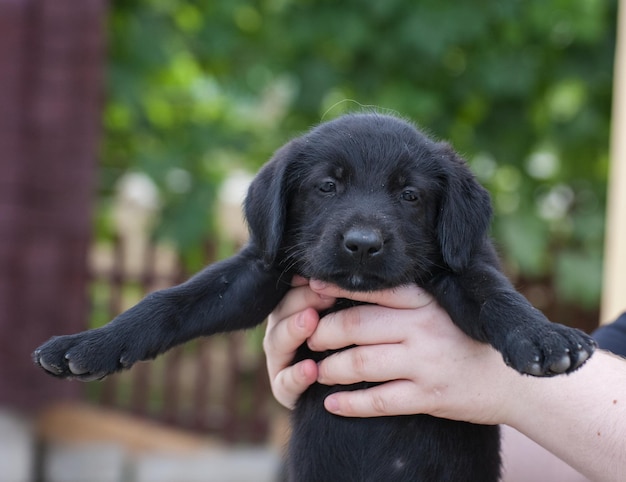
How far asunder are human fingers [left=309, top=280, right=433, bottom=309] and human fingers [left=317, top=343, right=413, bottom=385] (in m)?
0.11

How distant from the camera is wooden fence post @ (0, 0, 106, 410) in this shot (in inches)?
221

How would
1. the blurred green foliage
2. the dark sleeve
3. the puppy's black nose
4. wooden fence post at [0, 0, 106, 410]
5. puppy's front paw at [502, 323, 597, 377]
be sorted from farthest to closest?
the blurred green foliage, wooden fence post at [0, 0, 106, 410], the dark sleeve, the puppy's black nose, puppy's front paw at [502, 323, 597, 377]

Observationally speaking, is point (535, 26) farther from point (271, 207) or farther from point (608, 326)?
point (271, 207)

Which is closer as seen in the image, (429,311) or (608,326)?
(429,311)

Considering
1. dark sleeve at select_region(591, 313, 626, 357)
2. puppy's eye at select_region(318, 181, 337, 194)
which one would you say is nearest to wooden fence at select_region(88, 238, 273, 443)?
dark sleeve at select_region(591, 313, 626, 357)

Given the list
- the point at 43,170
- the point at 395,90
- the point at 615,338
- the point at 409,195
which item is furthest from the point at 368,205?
the point at 43,170

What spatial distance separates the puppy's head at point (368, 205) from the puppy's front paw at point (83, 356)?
47 centimetres

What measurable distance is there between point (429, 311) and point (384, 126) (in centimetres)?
53

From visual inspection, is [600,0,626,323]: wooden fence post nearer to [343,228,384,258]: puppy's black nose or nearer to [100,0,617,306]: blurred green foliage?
[100,0,617,306]: blurred green foliage

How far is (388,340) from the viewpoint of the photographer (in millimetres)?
2461

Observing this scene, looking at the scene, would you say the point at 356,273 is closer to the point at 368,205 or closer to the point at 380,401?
the point at 368,205

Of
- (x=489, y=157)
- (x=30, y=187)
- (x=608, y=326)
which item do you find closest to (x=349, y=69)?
(x=489, y=157)

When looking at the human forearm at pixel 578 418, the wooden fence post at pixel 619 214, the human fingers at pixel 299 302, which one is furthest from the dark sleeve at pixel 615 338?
the wooden fence post at pixel 619 214

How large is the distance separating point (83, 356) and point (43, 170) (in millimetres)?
3683
